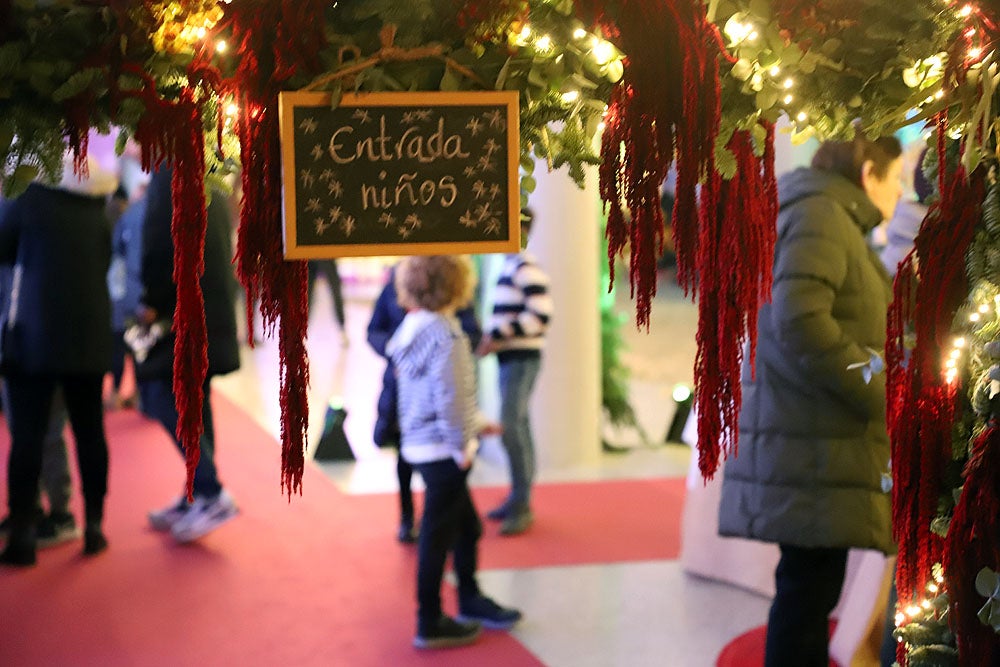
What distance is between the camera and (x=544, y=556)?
482cm

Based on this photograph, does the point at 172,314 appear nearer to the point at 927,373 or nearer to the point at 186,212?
the point at 186,212

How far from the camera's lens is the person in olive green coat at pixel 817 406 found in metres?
2.95

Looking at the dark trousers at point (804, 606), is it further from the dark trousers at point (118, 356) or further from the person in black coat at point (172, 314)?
the dark trousers at point (118, 356)

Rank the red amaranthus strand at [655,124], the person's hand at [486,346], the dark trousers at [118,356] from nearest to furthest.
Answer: the red amaranthus strand at [655,124] < the person's hand at [486,346] < the dark trousers at [118,356]

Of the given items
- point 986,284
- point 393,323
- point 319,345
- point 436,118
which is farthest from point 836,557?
point 319,345

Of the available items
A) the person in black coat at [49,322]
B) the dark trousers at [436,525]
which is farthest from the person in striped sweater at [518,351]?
the person in black coat at [49,322]

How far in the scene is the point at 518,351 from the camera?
16.4ft

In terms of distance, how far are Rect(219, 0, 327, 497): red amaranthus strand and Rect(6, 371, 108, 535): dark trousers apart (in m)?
2.83

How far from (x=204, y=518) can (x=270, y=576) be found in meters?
0.51

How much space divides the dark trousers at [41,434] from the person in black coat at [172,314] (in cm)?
23

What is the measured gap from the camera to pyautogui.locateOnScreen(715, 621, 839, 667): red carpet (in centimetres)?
373

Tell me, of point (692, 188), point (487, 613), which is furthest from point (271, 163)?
point (487, 613)

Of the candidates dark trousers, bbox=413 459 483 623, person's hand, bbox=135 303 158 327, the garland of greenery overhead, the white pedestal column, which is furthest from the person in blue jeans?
the white pedestal column

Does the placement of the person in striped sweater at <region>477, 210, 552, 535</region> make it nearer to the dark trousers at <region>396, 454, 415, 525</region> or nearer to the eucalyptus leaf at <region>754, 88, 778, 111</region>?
the dark trousers at <region>396, 454, 415, 525</region>
